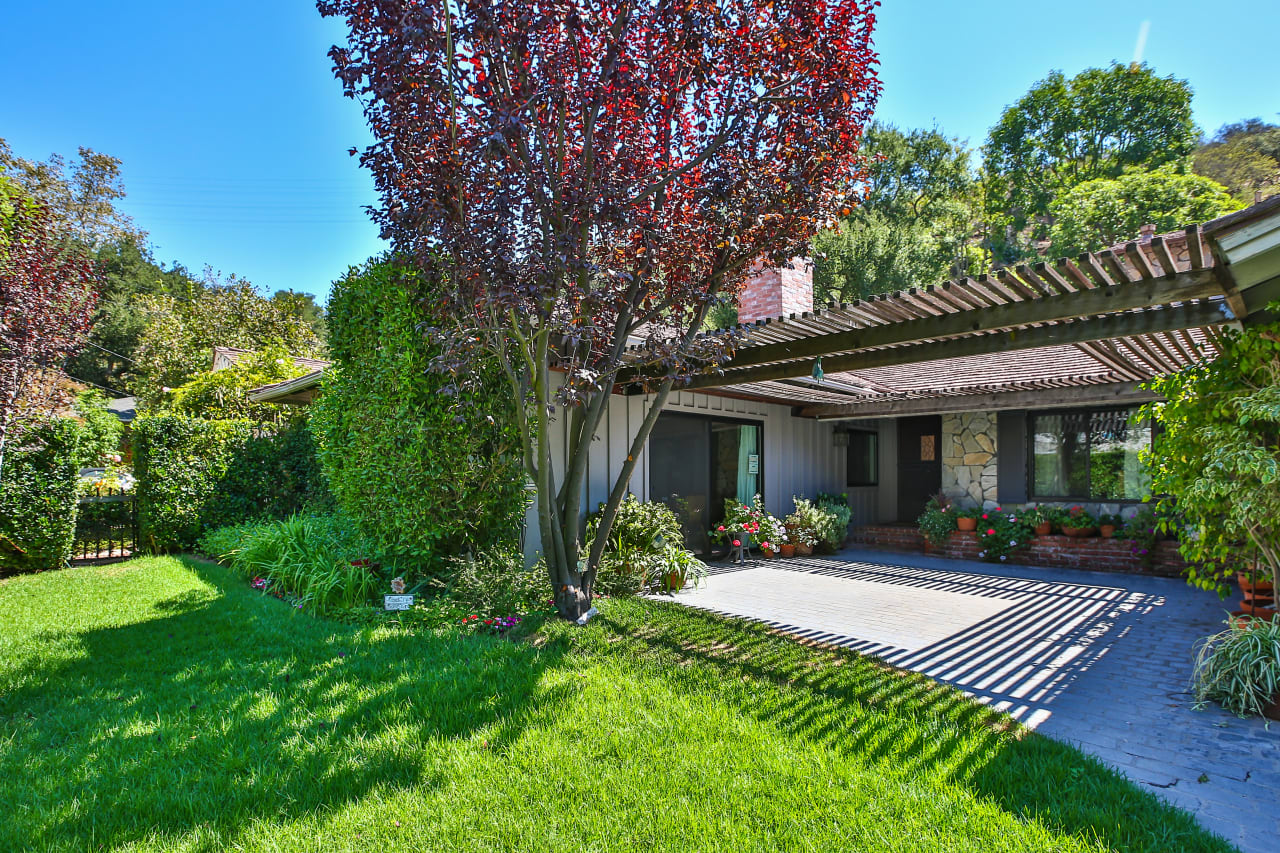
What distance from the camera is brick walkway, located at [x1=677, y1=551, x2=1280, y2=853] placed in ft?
9.05

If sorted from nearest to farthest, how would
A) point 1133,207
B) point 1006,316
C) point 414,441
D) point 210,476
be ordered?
point 1006,316 → point 414,441 → point 210,476 → point 1133,207

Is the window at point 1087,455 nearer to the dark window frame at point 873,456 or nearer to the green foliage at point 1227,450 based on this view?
the dark window frame at point 873,456

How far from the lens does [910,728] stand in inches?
122

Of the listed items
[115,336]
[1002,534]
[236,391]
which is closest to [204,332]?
Answer: [236,391]

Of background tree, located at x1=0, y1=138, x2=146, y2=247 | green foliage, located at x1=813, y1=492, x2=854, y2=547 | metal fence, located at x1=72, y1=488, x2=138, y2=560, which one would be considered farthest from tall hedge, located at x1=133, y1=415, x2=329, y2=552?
background tree, located at x1=0, y1=138, x2=146, y2=247

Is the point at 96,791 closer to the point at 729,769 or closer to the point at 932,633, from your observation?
the point at 729,769

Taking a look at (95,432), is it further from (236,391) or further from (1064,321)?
(1064,321)

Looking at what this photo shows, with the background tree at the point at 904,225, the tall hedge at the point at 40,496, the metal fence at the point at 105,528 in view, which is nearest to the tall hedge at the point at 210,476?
the metal fence at the point at 105,528

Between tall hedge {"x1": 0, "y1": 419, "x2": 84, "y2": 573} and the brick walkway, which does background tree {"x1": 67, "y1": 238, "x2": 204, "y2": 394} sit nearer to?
tall hedge {"x1": 0, "y1": 419, "x2": 84, "y2": 573}

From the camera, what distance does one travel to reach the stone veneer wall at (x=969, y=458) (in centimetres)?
1015

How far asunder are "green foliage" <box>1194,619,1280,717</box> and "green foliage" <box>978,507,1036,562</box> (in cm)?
570

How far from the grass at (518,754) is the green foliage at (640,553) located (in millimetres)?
2005

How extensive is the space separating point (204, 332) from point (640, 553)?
17689mm

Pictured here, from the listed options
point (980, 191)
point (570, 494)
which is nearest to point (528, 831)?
point (570, 494)
